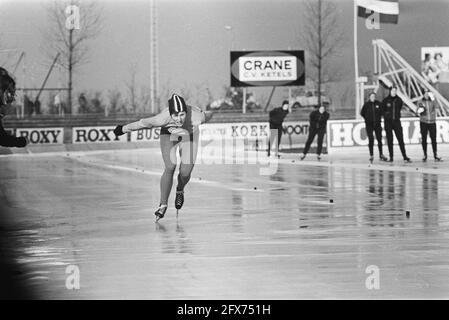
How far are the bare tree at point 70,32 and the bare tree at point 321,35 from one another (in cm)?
1121

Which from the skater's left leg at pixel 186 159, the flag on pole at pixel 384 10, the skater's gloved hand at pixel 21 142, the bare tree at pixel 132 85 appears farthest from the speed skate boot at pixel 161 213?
the bare tree at pixel 132 85

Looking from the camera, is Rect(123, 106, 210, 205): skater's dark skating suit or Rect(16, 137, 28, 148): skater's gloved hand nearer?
Rect(16, 137, 28, 148): skater's gloved hand

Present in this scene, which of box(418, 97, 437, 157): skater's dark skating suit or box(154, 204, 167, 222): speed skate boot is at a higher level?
box(418, 97, 437, 157): skater's dark skating suit

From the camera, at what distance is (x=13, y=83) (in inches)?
467

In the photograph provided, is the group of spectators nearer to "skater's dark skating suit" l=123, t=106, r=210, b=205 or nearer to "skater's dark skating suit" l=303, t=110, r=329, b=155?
"skater's dark skating suit" l=303, t=110, r=329, b=155

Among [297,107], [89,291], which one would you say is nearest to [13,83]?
[89,291]

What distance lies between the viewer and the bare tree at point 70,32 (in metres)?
53.3

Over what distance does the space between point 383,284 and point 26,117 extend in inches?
1926

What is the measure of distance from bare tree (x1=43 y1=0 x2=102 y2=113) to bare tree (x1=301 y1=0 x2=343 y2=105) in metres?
11.2

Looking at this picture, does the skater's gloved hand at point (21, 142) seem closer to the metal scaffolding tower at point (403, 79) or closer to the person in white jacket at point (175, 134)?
the person in white jacket at point (175, 134)

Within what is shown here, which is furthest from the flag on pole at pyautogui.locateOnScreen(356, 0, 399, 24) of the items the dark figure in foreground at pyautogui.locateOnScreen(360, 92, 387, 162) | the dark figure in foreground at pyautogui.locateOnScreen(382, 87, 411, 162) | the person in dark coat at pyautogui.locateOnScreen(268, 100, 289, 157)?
the dark figure in foreground at pyautogui.locateOnScreen(382, 87, 411, 162)

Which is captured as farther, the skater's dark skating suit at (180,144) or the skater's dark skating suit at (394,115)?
the skater's dark skating suit at (394,115)

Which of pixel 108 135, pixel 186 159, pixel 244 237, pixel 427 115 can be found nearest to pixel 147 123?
pixel 186 159

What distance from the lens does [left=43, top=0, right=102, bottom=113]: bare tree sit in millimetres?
53344
